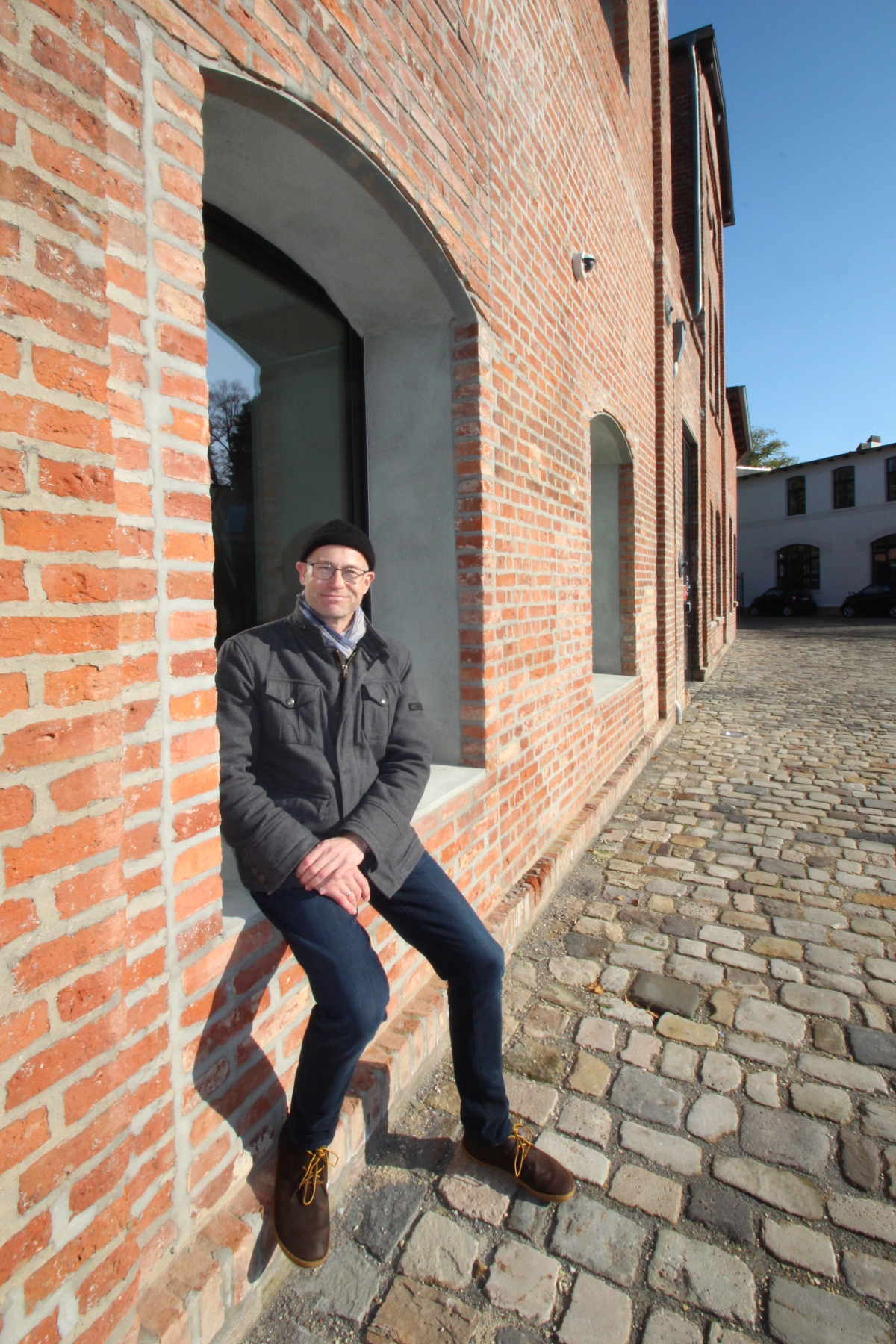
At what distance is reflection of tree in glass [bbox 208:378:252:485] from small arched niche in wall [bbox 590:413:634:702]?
4.43 meters

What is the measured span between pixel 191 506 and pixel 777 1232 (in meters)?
2.38

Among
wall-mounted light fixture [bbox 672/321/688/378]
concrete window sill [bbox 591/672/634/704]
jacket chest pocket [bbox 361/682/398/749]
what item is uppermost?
wall-mounted light fixture [bbox 672/321/688/378]

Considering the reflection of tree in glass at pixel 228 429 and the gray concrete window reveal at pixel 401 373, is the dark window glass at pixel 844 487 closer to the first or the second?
the gray concrete window reveal at pixel 401 373

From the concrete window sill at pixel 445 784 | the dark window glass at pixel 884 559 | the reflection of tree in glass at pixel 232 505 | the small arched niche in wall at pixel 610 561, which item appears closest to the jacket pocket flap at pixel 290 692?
the concrete window sill at pixel 445 784

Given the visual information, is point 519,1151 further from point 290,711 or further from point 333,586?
point 333,586

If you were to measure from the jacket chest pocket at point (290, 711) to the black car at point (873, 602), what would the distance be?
112 ft

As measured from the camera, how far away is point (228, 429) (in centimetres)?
294

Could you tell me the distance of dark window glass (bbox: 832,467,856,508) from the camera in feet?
117

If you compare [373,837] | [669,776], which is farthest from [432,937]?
[669,776]

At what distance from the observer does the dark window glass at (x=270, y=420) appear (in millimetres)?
2795

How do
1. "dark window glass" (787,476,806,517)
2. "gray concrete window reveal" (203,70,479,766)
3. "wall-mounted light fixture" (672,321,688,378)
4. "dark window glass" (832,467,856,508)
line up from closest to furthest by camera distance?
"gray concrete window reveal" (203,70,479,766), "wall-mounted light fixture" (672,321,688,378), "dark window glass" (832,467,856,508), "dark window glass" (787,476,806,517)

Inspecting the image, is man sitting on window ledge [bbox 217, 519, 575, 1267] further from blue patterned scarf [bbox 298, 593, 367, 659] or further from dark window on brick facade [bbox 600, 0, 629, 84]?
dark window on brick facade [bbox 600, 0, 629, 84]

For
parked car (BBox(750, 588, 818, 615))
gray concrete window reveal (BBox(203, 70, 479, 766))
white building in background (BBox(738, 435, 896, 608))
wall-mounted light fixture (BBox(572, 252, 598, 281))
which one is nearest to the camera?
gray concrete window reveal (BBox(203, 70, 479, 766))

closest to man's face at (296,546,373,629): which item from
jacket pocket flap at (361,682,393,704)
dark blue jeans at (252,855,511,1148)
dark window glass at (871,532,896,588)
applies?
jacket pocket flap at (361,682,393,704)
